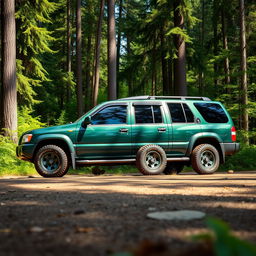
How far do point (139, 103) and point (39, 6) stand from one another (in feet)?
32.6

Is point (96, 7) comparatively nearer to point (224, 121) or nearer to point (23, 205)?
point (224, 121)

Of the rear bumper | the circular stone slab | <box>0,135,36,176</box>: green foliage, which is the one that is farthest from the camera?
<box>0,135,36,176</box>: green foliage

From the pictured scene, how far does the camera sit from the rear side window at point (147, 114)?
391 inches

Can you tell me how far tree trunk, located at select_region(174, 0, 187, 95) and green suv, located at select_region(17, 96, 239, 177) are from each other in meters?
6.59

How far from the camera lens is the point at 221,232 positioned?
172 cm

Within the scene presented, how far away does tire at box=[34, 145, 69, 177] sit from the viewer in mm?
9219

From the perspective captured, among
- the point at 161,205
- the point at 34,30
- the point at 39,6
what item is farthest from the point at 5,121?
the point at 161,205

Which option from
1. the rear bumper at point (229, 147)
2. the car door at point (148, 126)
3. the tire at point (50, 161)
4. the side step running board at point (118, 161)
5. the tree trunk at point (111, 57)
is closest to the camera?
the tire at point (50, 161)

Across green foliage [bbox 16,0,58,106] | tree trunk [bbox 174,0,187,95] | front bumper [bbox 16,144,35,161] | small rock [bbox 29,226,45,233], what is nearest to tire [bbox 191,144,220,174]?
front bumper [bbox 16,144,35,161]

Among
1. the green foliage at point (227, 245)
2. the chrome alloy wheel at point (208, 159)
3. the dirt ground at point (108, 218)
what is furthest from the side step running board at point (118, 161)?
the green foliage at point (227, 245)

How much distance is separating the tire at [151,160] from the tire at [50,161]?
6.55 feet

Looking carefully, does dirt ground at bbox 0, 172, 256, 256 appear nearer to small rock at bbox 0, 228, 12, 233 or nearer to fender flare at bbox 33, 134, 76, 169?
small rock at bbox 0, 228, 12, 233

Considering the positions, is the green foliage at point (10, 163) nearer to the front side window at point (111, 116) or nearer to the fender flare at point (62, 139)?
the fender flare at point (62, 139)

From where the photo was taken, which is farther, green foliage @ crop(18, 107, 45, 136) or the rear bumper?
green foliage @ crop(18, 107, 45, 136)
